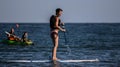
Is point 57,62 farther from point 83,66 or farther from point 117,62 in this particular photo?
point 117,62

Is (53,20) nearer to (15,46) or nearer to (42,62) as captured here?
(42,62)

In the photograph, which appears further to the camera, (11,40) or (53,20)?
(11,40)

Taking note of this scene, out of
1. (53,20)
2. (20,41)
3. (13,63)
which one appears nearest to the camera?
(53,20)

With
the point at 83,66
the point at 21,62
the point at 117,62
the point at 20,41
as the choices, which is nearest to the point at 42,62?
the point at 21,62

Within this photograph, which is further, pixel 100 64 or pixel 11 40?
pixel 11 40

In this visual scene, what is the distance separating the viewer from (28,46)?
41531 mm

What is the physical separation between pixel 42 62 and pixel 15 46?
1695cm

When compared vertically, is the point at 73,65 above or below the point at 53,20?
below

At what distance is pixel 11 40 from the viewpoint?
42.3 metres

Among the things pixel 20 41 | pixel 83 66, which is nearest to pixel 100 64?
pixel 83 66

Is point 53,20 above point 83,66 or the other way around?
above

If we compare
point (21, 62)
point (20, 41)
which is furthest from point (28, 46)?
point (21, 62)

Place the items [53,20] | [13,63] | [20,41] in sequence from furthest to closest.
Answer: [20,41] < [13,63] < [53,20]

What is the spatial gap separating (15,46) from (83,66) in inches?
759
